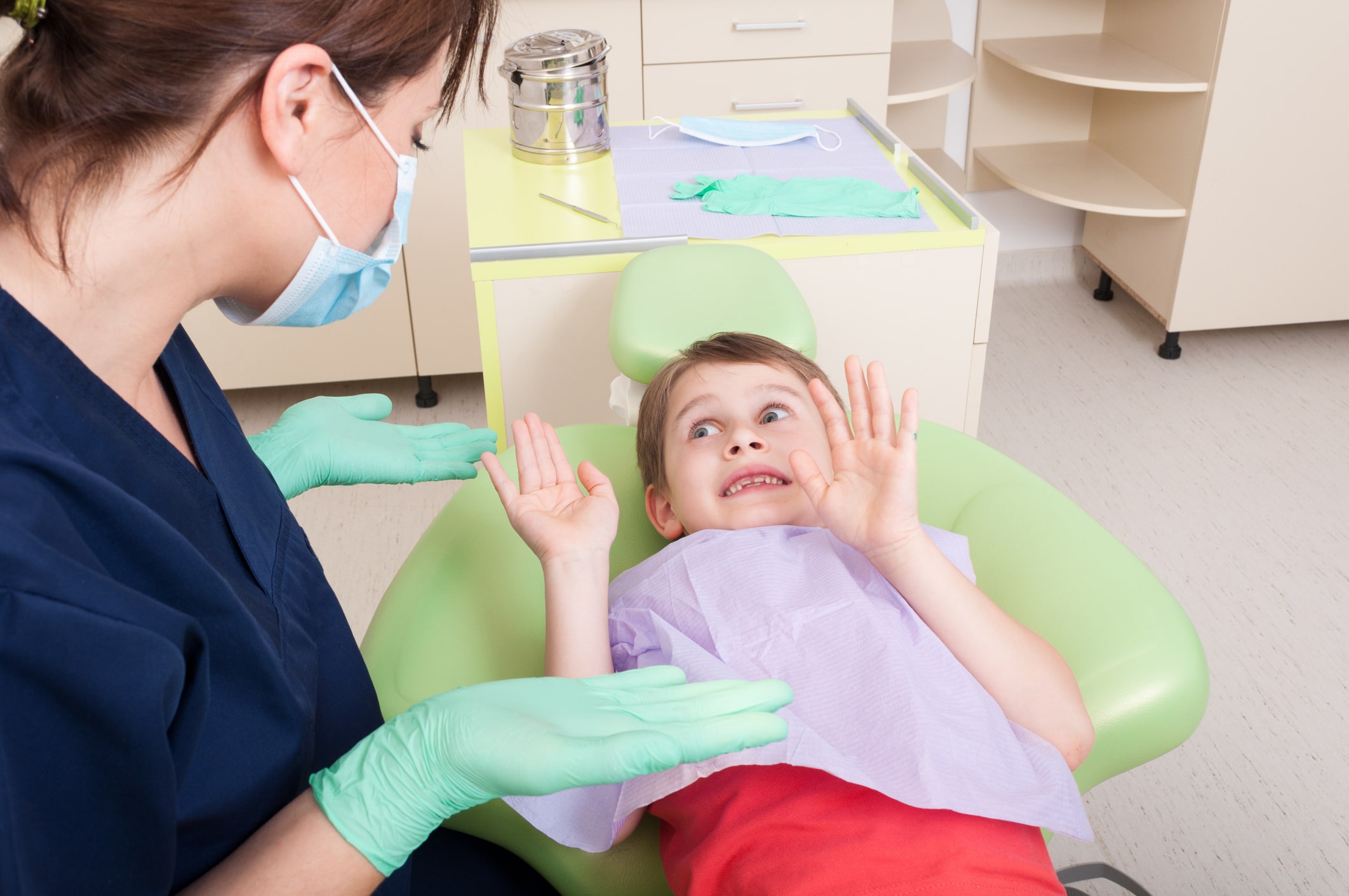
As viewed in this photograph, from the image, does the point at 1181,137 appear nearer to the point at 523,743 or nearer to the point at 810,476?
the point at 810,476

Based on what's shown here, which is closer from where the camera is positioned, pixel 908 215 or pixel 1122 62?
pixel 908 215

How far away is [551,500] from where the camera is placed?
1.09 m

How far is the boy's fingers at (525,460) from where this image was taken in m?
1.09

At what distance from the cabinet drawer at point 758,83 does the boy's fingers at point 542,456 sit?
170 centimetres

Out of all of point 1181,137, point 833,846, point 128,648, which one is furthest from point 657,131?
point 128,648

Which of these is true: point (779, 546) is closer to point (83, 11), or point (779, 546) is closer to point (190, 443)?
point (190, 443)

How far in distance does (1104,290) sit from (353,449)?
8.86 feet

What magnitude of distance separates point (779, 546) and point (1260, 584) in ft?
4.76

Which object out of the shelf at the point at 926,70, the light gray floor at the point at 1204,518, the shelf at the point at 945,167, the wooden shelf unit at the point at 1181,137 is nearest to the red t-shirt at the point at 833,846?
the light gray floor at the point at 1204,518

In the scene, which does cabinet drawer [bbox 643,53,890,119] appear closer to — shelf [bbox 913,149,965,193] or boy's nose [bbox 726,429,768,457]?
shelf [bbox 913,149,965,193]

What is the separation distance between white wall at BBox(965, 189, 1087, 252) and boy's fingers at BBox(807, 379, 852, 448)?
2512 mm

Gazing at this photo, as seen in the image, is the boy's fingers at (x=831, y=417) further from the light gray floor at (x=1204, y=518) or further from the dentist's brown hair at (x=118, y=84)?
the light gray floor at (x=1204, y=518)

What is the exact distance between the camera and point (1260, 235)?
272cm

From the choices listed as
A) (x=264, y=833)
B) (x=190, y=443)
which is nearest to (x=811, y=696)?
(x=264, y=833)
